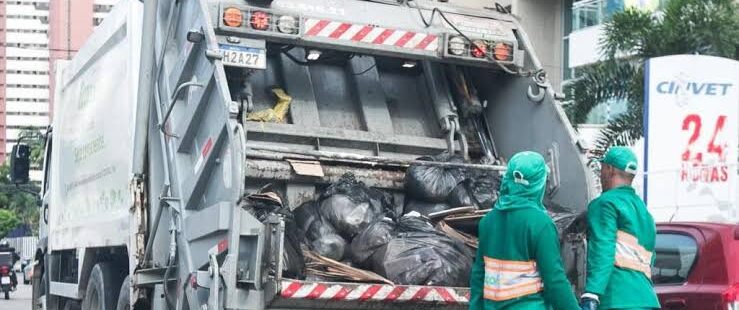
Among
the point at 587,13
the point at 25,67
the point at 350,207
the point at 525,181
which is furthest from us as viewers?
the point at 25,67

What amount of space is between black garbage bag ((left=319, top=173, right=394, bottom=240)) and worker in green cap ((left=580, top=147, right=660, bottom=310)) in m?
1.82

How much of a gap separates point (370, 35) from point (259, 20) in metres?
0.71

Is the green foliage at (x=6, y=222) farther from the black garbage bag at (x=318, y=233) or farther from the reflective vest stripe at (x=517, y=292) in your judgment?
the reflective vest stripe at (x=517, y=292)

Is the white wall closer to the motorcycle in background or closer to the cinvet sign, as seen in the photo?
the motorcycle in background

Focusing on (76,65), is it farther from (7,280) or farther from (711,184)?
(7,280)

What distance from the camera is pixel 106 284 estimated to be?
852 centimetres

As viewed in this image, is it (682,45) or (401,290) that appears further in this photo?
(682,45)

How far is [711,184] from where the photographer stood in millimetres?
12664

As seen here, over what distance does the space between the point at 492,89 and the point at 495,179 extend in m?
0.83

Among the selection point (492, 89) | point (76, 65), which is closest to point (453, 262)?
point (492, 89)

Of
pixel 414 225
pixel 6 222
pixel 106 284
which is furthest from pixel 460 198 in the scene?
pixel 6 222

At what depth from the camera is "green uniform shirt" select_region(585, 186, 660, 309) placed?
493 cm

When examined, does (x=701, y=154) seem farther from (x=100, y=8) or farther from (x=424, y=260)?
(x=100, y=8)

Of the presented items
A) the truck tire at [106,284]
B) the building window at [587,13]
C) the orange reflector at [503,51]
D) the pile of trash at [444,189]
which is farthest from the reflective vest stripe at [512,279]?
the building window at [587,13]
